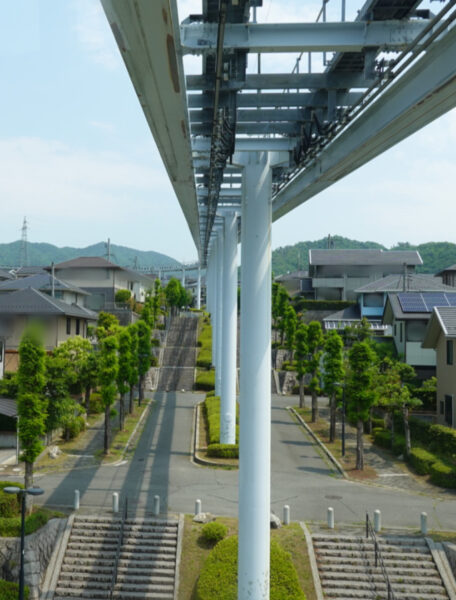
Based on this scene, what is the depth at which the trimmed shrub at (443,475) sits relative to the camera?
1988 cm

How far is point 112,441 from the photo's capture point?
26.3 m

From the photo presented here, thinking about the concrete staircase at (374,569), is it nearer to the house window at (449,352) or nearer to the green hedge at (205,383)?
the house window at (449,352)

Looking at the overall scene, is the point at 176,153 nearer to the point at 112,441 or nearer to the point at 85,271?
the point at 112,441

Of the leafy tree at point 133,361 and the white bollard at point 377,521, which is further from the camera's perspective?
the leafy tree at point 133,361

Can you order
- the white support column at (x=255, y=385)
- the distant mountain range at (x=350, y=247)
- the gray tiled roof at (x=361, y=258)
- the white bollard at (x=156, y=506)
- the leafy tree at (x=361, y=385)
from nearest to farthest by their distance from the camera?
the white support column at (x=255, y=385), the white bollard at (x=156, y=506), the leafy tree at (x=361, y=385), the gray tiled roof at (x=361, y=258), the distant mountain range at (x=350, y=247)

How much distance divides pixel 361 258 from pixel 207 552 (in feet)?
173

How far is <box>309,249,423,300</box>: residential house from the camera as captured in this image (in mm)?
62000

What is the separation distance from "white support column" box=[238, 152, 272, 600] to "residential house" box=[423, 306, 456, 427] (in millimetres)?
16369

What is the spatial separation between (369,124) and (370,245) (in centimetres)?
15224

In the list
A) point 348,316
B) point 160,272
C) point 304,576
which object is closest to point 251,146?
point 304,576

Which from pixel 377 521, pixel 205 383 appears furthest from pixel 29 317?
pixel 377 521

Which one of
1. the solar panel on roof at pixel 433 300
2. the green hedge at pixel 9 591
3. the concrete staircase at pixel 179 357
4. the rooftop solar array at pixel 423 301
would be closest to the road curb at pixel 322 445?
the rooftop solar array at pixel 423 301

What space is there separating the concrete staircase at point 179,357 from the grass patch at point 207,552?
25.7 meters

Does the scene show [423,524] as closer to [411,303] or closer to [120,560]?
[120,560]
